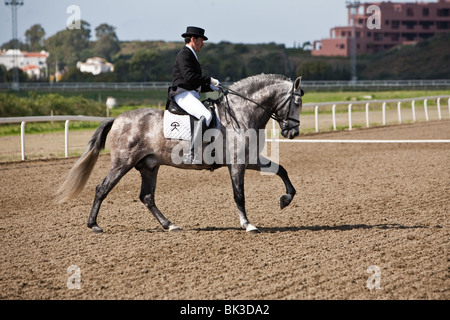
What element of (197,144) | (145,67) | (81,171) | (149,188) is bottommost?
(149,188)

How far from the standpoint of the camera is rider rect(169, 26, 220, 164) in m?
7.02

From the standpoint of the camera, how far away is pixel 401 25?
311 ft

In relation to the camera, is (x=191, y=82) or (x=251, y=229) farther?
(x=251, y=229)

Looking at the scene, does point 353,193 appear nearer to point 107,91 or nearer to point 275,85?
point 275,85

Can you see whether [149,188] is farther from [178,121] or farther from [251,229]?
[251,229]

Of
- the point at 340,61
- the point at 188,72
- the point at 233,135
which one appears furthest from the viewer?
the point at 340,61

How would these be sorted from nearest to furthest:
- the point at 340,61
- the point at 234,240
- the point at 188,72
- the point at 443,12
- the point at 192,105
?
the point at 234,240 → the point at 188,72 → the point at 192,105 → the point at 340,61 → the point at 443,12

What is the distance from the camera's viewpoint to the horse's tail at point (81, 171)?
7523 millimetres

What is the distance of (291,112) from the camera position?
23.9ft

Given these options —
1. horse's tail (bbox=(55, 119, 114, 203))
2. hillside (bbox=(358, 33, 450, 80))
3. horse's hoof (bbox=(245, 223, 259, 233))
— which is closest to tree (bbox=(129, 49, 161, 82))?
hillside (bbox=(358, 33, 450, 80))

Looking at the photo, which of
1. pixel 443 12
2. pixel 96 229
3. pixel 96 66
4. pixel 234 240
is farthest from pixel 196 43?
pixel 443 12

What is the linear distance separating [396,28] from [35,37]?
69.4 metres
